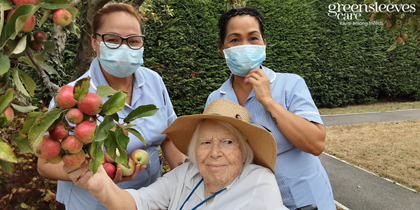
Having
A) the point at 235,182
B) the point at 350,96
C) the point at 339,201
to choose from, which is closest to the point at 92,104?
the point at 235,182

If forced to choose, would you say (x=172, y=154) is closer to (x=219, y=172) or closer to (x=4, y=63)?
(x=219, y=172)

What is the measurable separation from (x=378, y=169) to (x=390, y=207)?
59.2 inches

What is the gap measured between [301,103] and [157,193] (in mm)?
1037

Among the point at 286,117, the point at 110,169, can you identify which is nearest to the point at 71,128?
the point at 110,169

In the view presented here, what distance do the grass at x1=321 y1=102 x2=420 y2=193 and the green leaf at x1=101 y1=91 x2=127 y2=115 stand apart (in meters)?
5.33

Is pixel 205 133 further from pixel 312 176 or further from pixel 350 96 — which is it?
pixel 350 96

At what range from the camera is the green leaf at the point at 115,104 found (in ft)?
3.17

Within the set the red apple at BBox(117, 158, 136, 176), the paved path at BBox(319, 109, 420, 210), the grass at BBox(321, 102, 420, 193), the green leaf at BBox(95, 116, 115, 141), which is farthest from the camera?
the grass at BBox(321, 102, 420, 193)

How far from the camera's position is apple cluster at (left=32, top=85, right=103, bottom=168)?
943 mm

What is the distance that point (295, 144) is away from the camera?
1635 millimetres

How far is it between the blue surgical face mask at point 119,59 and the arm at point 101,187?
0.74m

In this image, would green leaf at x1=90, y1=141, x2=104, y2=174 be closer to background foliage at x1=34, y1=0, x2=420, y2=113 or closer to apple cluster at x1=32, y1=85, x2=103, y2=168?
apple cluster at x1=32, y1=85, x2=103, y2=168

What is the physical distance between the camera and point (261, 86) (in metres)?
1.74

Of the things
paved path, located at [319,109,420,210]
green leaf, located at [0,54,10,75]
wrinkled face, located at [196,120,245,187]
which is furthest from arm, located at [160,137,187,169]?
paved path, located at [319,109,420,210]
